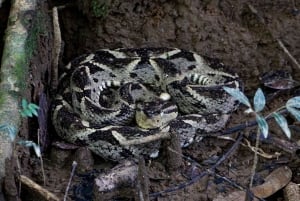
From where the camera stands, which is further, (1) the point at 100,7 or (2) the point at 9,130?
(1) the point at 100,7

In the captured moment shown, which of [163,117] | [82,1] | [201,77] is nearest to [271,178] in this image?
[163,117]

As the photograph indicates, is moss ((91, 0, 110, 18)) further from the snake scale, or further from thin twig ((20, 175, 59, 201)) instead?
thin twig ((20, 175, 59, 201))

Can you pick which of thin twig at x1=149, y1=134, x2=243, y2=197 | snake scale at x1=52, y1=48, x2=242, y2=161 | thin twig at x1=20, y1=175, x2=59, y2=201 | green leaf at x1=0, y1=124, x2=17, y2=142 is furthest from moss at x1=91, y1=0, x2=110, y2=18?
thin twig at x1=20, y1=175, x2=59, y2=201

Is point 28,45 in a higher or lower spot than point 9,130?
higher

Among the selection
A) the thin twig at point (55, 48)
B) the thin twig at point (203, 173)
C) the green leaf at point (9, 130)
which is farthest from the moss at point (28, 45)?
the thin twig at point (203, 173)

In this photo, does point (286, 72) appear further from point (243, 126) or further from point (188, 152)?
point (188, 152)

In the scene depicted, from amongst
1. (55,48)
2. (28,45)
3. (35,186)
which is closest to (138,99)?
(55,48)

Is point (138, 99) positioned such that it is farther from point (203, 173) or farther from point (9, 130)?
point (9, 130)
